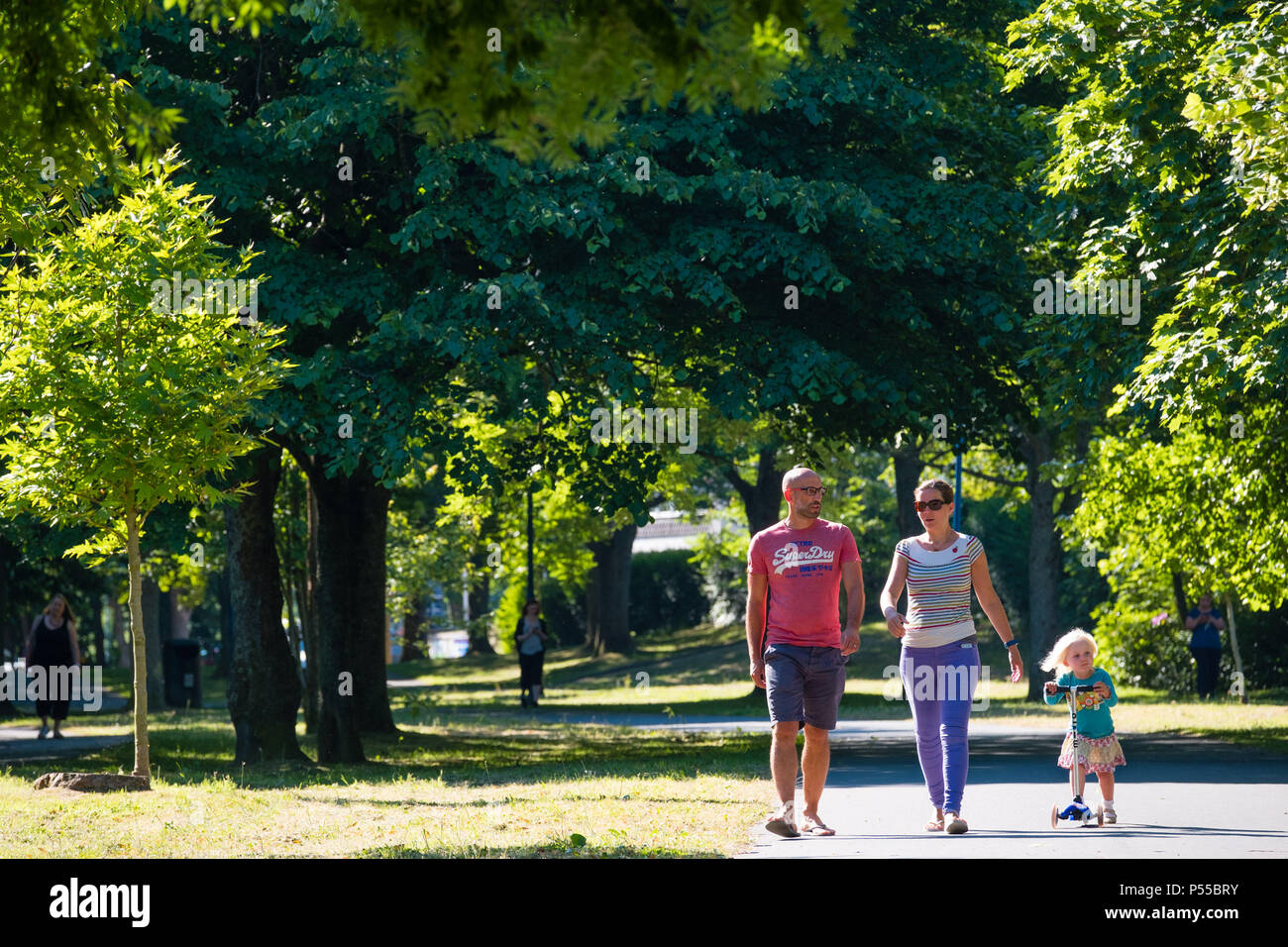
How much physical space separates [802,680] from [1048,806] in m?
2.36

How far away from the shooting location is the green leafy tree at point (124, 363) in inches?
500

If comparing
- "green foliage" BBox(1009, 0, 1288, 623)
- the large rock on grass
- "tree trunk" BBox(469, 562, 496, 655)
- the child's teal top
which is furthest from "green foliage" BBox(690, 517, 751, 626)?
the child's teal top

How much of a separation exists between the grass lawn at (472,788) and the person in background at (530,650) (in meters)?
0.50

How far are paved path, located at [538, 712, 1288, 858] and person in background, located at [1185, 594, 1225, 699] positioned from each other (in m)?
9.69

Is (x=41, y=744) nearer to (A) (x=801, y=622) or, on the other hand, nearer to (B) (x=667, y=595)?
(A) (x=801, y=622)

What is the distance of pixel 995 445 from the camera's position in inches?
701

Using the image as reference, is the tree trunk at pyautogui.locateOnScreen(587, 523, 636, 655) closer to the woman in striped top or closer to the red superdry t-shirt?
the woman in striped top

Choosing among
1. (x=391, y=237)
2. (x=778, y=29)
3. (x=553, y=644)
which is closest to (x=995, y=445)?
(x=391, y=237)

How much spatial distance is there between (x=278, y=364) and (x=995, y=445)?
330 inches

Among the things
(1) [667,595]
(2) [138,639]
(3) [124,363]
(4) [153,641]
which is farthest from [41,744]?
(1) [667,595]

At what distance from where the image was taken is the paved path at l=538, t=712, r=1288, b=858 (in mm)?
7992

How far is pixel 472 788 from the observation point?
13445mm

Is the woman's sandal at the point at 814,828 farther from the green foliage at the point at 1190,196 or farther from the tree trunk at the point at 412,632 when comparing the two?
the tree trunk at the point at 412,632

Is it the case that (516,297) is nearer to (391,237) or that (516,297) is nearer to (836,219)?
(391,237)
